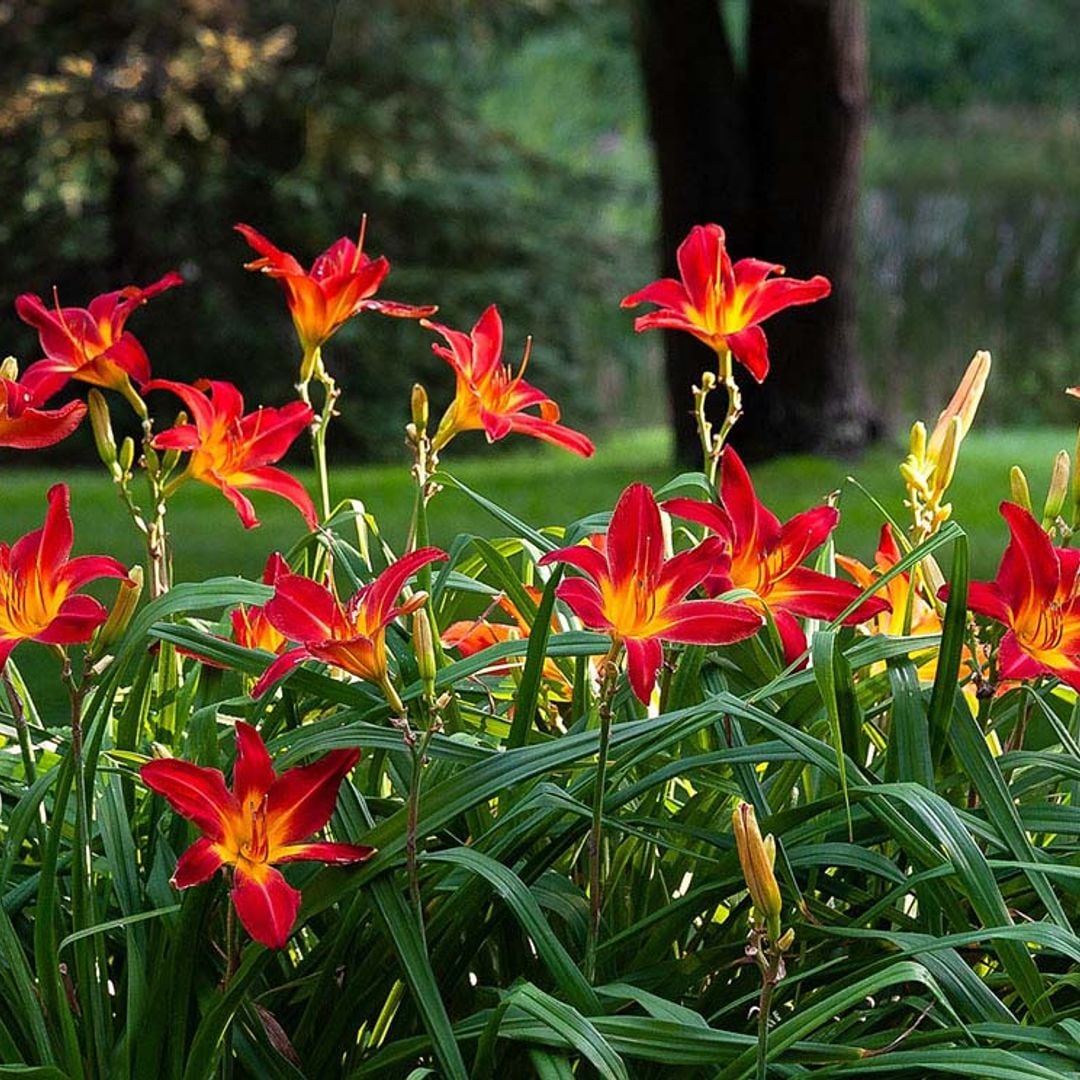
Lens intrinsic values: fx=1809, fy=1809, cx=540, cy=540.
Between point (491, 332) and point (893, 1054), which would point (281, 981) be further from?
point (491, 332)

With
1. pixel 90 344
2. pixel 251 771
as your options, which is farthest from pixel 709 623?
pixel 90 344

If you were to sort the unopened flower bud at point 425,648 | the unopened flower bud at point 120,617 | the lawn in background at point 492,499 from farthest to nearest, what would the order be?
the lawn in background at point 492,499, the unopened flower bud at point 120,617, the unopened flower bud at point 425,648

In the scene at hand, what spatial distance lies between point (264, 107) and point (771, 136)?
4.11m

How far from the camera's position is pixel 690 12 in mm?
5305

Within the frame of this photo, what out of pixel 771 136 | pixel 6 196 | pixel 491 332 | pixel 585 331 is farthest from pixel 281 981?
pixel 585 331

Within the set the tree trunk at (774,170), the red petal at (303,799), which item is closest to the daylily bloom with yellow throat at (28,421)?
the red petal at (303,799)

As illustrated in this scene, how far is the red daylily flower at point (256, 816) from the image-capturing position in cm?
95

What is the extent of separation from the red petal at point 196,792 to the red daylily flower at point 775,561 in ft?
1.17

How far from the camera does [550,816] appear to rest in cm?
106

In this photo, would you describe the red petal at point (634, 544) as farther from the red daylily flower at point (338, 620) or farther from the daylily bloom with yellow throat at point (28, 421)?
the daylily bloom with yellow throat at point (28, 421)

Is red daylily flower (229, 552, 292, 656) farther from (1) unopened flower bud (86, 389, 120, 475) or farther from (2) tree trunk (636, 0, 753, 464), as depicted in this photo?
(2) tree trunk (636, 0, 753, 464)

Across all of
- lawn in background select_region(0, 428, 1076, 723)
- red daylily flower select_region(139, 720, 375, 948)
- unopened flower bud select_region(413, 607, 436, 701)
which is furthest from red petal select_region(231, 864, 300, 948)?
lawn in background select_region(0, 428, 1076, 723)

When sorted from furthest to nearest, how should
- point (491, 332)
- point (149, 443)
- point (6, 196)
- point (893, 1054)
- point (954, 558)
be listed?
point (6, 196) < point (491, 332) < point (149, 443) < point (954, 558) < point (893, 1054)

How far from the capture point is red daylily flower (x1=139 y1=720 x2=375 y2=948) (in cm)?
95
